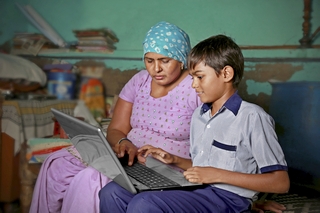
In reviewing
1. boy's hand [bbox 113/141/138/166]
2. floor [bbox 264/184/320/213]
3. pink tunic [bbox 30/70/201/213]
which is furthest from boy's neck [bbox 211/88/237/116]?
A: floor [bbox 264/184/320/213]

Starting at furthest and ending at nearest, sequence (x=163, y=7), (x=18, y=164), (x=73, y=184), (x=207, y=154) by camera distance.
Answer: (x=163, y=7), (x=18, y=164), (x=73, y=184), (x=207, y=154)

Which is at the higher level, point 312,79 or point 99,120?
point 312,79

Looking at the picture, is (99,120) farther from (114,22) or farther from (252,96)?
(252,96)

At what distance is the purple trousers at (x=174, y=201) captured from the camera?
1.03m

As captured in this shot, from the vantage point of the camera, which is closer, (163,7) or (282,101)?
(282,101)

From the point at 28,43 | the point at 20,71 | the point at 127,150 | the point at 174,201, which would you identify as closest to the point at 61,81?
the point at 20,71

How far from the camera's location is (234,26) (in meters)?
2.00

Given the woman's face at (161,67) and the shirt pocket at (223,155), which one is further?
the woman's face at (161,67)

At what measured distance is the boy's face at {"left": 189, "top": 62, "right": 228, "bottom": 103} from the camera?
3.85 feet

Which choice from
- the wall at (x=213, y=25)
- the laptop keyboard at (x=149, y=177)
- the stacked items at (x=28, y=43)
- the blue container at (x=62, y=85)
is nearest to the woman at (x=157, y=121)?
the laptop keyboard at (x=149, y=177)

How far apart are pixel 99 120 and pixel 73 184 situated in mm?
761

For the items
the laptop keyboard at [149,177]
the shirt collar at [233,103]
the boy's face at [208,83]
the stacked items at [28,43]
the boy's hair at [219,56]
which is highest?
the stacked items at [28,43]

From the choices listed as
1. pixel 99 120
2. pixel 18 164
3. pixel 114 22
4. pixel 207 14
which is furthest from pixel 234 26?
pixel 18 164

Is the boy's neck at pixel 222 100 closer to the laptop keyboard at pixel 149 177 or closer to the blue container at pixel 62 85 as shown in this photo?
the laptop keyboard at pixel 149 177
